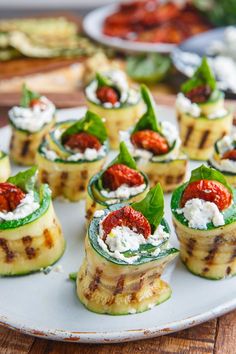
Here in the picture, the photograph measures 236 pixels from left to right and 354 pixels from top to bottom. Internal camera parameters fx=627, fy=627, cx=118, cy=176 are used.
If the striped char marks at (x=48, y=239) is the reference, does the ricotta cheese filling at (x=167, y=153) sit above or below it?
above

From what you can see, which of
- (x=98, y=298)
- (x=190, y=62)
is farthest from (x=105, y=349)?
(x=190, y=62)

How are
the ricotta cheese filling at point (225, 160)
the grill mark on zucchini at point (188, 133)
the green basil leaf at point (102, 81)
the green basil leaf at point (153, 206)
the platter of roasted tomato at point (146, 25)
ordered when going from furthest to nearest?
the platter of roasted tomato at point (146, 25)
the green basil leaf at point (102, 81)
the grill mark on zucchini at point (188, 133)
the ricotta cheese filling at point (225, 160)
the green basil leaf at point (153, 206)

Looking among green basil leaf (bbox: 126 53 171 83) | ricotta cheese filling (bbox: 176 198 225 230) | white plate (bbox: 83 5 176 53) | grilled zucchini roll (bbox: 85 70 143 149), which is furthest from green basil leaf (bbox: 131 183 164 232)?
white plate (bbox: 83 5 176 53)

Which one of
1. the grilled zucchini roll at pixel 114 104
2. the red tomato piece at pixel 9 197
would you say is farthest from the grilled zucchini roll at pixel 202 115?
the red tomato piece at pixel 9 197

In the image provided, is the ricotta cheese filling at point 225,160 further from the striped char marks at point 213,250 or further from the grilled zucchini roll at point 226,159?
the striped char marks at point 213,250

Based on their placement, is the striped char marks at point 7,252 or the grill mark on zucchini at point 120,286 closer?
the grill mark on zucchini at point 120,286

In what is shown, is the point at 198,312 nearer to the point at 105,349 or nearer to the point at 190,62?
the point at 105,349
